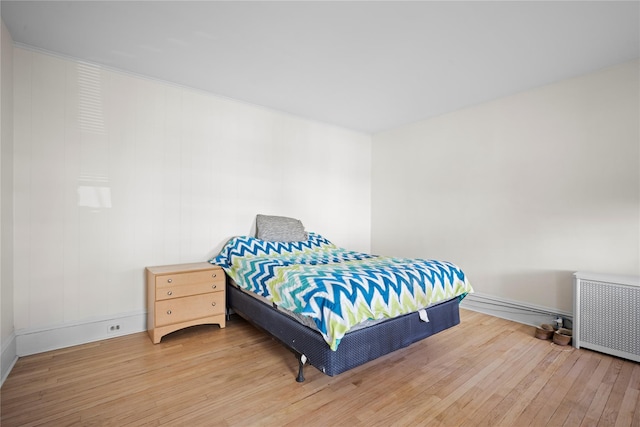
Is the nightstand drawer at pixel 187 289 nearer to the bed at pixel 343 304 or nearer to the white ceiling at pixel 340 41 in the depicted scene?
the bed at pixel 343 304

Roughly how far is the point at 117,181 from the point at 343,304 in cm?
251

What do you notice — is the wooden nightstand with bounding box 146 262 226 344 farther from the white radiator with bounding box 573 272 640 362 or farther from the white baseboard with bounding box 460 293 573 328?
the white radiator with bounding box 573 272 640 362

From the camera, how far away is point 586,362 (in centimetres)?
235

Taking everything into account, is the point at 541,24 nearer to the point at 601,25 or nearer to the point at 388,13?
the point at 601,25

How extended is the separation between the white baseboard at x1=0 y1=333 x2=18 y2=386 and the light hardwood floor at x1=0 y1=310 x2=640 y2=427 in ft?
0.14

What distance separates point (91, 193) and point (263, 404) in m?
2.42

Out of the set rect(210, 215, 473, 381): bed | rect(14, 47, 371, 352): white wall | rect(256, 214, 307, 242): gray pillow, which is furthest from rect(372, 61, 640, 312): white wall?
rect(14, 47, 371, 352): white wall

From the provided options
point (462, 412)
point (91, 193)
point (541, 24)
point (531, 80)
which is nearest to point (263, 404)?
point (462, 412)

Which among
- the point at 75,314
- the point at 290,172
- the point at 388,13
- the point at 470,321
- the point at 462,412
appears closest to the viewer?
the point at 462,412

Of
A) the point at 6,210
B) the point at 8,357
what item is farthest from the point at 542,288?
the point at 6,210

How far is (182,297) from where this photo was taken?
2.72m

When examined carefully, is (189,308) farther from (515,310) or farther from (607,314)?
(607,314)

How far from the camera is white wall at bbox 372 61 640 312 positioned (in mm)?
2693

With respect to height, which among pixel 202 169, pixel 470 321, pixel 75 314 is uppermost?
pixel 202 169
